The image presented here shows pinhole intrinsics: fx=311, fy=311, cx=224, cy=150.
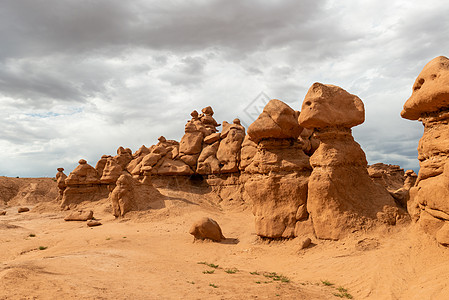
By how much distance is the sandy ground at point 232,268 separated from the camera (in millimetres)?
6035

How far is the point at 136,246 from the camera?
12852mm

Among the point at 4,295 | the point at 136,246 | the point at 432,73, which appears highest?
the point at 432,73

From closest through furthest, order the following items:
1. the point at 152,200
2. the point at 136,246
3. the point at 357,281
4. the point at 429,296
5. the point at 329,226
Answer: the point at 429,296 < the point at 357,281 < the point at 329,226 < the point at 136,246 < the point at 152,200

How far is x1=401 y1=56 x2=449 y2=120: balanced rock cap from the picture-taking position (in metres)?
7.45

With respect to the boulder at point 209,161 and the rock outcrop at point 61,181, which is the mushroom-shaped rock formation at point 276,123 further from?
the rock outcrop at point 61,181

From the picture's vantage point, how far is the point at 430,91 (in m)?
7.67

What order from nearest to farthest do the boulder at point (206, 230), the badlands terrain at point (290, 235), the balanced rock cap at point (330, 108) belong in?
the badlands terrain at point (290, 235)
the balanced rock cap at point (330, 108)
the boulder at point (206, 230)

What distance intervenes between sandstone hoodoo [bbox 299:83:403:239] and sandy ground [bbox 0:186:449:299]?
545mm

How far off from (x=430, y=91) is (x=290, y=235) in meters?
6.55

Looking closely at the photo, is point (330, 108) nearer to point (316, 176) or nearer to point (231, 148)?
point (316, 176)

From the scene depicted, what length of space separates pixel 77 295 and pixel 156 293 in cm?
148

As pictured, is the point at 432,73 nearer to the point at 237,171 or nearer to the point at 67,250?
the point at 67,250

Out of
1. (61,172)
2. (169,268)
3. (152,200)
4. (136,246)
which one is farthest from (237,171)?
(61,172)

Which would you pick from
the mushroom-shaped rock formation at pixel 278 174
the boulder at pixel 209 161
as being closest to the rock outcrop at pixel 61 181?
the boulder at pixel 209 161
